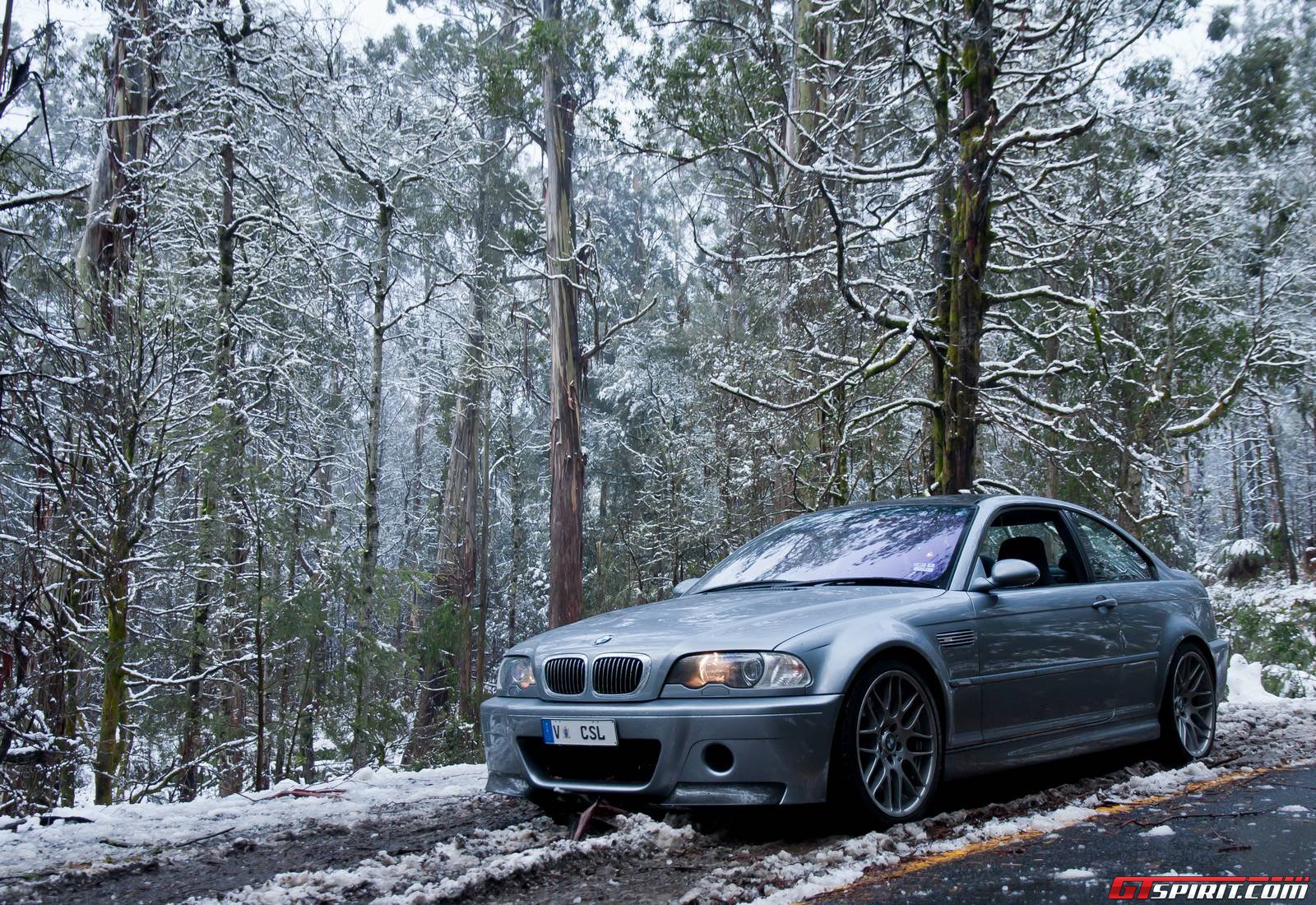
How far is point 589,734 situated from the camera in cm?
418

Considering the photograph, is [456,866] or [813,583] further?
[813,583]

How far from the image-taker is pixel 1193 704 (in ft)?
19.6

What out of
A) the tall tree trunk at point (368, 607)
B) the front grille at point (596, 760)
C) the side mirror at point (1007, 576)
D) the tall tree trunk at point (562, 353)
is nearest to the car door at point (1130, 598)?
the side mirror at point (1007, 576)

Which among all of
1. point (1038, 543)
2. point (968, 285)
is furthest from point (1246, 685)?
point (1038, 543)

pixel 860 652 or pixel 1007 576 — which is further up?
pixel 1007 576

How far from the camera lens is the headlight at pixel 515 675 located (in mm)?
4648

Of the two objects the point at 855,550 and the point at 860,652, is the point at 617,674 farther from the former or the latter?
the point at 855,550

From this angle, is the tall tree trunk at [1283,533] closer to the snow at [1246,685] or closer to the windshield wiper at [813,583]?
the snow at [1246,685]

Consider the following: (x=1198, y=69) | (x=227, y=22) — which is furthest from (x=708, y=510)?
(x=227, y=22)

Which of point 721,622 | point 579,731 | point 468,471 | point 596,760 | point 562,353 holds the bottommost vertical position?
point 596,760

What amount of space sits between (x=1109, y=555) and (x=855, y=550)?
1648 millimetres

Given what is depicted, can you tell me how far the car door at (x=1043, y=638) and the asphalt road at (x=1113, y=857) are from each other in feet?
1.95

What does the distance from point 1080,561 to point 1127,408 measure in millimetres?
14915

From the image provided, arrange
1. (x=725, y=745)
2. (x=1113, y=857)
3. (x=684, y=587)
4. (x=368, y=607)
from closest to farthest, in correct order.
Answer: (x=1113, y=857), (x=725, y=745), (x=684, y=587), (x=368, y=607)
